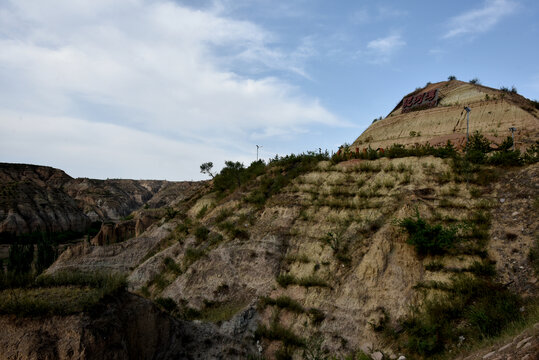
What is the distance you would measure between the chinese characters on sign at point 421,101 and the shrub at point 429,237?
105 feet

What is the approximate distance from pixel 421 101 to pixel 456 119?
827cm

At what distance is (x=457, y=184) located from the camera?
45.6 feet

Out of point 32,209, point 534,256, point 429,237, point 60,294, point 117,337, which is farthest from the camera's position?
point 32,209

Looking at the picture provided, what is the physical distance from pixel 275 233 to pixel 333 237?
2.69 metres

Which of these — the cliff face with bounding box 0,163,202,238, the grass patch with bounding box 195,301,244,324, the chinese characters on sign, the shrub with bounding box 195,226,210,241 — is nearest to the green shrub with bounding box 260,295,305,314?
the grass patch with bounding box 195,301,244,324

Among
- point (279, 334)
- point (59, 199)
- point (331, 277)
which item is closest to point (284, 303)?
point (279, 334)

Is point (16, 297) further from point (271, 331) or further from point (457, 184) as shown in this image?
point (457, 184)

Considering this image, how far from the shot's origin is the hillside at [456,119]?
29.0 meters

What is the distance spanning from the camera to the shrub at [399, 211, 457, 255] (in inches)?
442

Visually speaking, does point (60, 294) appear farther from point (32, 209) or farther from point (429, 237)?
point (32, 209)

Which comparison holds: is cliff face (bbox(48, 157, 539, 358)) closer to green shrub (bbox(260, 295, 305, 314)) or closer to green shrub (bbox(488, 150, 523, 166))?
green shrub (bbox(260, 295, 305, 314))

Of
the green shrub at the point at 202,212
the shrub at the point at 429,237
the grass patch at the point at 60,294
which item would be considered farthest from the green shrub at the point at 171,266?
the shrub at the point at 429,237

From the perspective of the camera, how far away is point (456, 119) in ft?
111

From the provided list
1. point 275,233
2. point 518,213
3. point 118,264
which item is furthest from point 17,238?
point 518,213
